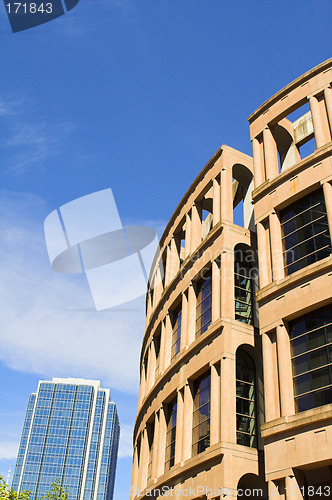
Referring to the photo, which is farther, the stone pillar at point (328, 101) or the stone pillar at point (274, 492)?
the stone pillar at point (328, 101)

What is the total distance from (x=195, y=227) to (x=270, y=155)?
6.79 meters

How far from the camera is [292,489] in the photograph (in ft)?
49.6

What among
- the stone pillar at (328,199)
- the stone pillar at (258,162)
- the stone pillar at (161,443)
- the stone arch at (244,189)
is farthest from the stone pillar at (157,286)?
the stone pillar at (328,199)

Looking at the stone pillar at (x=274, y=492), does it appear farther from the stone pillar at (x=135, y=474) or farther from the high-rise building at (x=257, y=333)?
the stone pillar at (x=135, y=474)

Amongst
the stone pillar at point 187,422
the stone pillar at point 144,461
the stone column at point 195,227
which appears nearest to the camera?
the stone pillar at point 187,422

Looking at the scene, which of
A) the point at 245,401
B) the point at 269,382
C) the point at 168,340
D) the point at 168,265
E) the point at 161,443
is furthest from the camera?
the point at 168,265

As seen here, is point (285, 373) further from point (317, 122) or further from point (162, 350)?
point (162, 350)

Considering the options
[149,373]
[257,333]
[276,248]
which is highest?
[276,248]

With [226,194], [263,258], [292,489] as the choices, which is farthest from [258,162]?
[292,489]

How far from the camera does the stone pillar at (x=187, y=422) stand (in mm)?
21047

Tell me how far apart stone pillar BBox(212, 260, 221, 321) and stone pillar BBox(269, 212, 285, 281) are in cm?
325

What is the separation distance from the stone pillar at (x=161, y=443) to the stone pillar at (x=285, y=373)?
380 inches

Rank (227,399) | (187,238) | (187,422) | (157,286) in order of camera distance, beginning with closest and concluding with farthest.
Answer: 1. (227,399)
2. (187,422)
3. (187,238)
4. (157,286)
